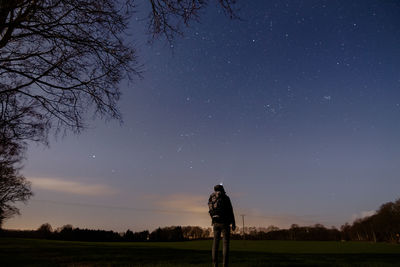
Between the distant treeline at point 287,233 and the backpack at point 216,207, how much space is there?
254 feet

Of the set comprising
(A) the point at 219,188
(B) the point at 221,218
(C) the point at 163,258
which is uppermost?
(A) the point at 219,188

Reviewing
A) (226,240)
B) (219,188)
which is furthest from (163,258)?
(219,188)

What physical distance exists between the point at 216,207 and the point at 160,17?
447 centimetres

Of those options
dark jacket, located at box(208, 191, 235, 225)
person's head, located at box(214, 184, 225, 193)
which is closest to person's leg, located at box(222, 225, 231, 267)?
dark jacket, located at box(208, 191, 235, 225)

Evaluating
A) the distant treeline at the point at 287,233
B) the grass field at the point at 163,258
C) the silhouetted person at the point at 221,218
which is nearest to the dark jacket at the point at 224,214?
the silhouetted person at the point at 221,218

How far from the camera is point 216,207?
6223mm

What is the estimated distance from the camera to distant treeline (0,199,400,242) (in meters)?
82.7

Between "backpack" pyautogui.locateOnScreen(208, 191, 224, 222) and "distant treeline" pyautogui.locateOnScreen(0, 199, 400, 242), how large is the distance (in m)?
77.4

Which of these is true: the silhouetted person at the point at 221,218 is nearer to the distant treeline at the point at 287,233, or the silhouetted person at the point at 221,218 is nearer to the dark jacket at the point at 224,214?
the dark jacket at the point at 224,214

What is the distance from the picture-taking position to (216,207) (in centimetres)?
622

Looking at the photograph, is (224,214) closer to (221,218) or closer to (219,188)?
(221,218)

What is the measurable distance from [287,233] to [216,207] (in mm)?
126385

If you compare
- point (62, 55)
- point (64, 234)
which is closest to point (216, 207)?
point (62, 55)

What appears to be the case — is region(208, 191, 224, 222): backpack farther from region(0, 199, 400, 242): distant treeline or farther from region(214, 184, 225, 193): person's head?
region(0, 199, 400, 242): distant treeline
